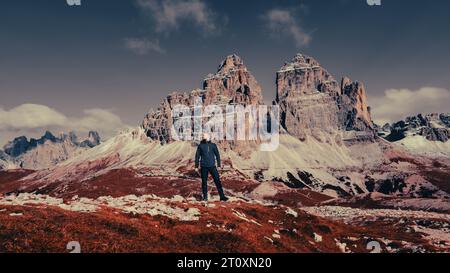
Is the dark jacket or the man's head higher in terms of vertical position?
the man's head

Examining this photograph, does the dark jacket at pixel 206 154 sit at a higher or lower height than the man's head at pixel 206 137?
lower

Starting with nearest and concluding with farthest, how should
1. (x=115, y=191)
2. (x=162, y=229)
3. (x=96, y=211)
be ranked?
(x=162, y=229), (x=96, y=211), (x=115, y=191)

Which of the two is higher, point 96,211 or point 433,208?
point 96,211

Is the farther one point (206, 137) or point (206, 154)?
point (206, 154)

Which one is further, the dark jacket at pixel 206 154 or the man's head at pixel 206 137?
the dark jacket at pixel 206 154

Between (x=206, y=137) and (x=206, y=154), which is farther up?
(x=206, y=137)

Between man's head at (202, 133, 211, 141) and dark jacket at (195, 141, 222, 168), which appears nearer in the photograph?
man's head at (202, 133, 211, 141)
